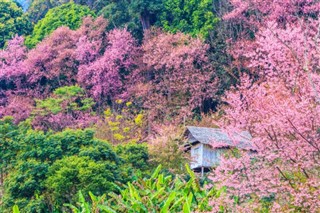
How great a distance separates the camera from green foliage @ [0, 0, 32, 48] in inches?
1146

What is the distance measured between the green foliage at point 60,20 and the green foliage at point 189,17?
541cm

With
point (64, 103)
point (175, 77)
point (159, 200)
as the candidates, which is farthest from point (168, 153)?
point (159, 200)

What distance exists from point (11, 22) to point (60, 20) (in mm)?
3139

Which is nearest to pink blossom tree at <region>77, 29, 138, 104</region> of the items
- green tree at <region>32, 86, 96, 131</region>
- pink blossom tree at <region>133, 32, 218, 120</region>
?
pink blossom tree at <region>133, 32, 218, 120</region>

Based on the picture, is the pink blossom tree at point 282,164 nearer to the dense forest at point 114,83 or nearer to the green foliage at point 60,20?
the dense forest at point 114,83

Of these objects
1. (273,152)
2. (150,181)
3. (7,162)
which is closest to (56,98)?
(7,162)

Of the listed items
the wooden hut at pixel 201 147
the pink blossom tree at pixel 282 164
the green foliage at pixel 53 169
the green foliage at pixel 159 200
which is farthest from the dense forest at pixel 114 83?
the green foliage at pixel 159 200

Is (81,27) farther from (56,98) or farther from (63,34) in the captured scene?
(56,98)

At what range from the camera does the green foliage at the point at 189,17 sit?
77.7ft

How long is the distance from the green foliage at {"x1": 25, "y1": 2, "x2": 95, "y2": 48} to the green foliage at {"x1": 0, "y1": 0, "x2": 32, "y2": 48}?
883 mm

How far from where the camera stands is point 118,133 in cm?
1967

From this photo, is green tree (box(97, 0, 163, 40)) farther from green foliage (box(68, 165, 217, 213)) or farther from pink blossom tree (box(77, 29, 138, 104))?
green foliage (box(68, 165, 217, 213))

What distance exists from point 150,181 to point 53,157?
18.3 feet

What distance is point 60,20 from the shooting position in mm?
28781
